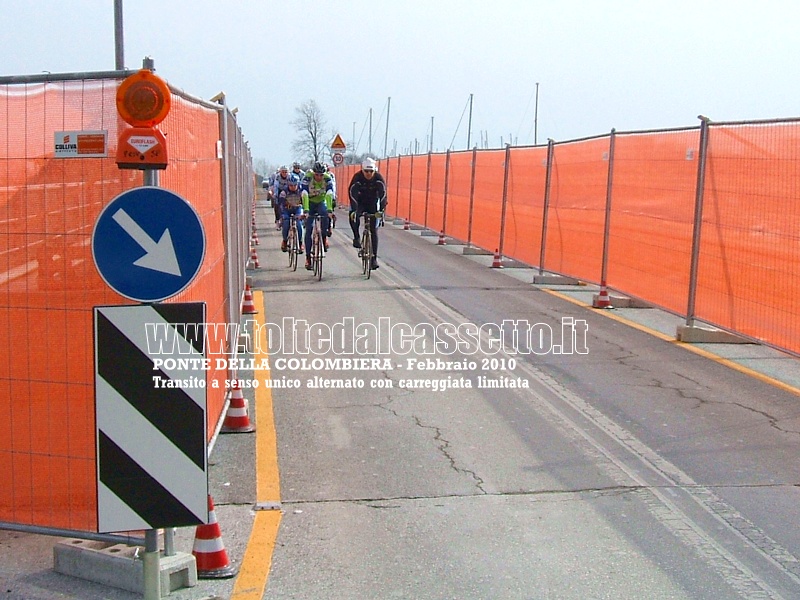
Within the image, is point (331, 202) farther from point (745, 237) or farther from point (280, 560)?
point (280, 560)

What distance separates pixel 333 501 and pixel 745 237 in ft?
22.9

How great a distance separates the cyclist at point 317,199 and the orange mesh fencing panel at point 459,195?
8.40 m

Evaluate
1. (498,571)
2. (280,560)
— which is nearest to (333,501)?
(280,560)

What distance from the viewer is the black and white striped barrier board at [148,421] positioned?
4.39 metres

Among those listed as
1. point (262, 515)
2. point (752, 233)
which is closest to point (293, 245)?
point (752, 233)

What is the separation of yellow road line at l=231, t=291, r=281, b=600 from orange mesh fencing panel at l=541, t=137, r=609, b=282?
339 inches

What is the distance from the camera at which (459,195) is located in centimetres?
2900

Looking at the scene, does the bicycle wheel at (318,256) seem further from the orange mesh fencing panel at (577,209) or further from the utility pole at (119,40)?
the utility pole at (119,40)

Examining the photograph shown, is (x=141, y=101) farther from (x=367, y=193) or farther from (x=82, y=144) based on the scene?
(x=367, y=193)

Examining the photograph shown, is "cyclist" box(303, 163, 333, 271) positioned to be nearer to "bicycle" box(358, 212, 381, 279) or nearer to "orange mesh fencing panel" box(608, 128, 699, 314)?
"bicycle" box(358, 212, 381, 279)

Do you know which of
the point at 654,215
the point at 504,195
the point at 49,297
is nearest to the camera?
the point at 49,297

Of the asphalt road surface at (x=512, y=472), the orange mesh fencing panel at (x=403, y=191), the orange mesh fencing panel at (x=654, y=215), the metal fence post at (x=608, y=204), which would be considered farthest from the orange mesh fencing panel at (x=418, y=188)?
the asphalt road surface at (x=512, y=472)

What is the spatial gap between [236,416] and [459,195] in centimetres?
2136

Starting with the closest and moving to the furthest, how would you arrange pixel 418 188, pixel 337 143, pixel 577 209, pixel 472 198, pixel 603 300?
pixel 603 300 < pixel 577 209 < pixel 472 198 < pixel 418 188 < pixel 337 143
